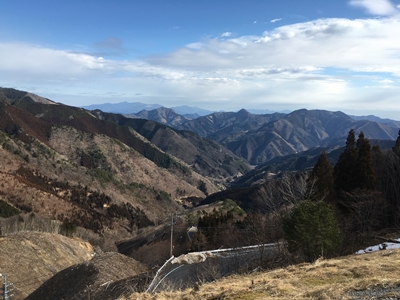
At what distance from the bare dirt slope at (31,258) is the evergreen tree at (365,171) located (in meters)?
38.2

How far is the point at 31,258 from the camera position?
127ft

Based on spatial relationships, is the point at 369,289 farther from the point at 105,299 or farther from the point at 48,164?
the point at 48,164

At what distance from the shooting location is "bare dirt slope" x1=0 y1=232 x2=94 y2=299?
113ft

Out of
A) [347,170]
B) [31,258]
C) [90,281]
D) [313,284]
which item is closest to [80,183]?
[31,258]

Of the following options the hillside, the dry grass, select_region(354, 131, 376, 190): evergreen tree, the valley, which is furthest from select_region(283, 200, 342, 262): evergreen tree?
the hillside

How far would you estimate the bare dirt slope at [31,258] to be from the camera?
113 ft

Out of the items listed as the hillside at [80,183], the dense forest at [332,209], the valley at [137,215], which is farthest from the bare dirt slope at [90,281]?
the hillside at [80,183]

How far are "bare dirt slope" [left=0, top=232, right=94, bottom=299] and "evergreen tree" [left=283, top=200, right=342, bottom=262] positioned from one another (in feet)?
98.3

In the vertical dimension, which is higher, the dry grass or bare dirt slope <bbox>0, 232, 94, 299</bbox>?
the dry grass

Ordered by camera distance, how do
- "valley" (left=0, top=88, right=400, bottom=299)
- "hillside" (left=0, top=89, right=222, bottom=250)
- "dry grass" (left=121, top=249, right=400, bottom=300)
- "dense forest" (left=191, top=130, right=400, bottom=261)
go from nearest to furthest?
"dry grass" (left=121, top=249, right=400, bottom=300) < "dense forest" (left=191, top=130, right=400, bottom=261) < "valley" (left=0, top=88, right=400, bottom=299) < "hillside" (left=0, top=89, right=222, bottom=250)

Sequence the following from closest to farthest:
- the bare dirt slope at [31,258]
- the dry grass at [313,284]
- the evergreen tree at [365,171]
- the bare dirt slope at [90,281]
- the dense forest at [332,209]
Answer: the dry grass at [313,284] → the dense forest at [332,209] → the bare dirt slope at [90,281] → the evergreen tree at [365,171] → the bare dirt slope at [31,258]

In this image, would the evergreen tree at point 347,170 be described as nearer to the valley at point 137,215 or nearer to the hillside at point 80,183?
the valley at point 137,215

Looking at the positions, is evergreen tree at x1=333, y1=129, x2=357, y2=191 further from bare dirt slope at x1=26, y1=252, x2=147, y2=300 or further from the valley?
bare dirt slope at x1=26, y1=252, x2=147, y2=300

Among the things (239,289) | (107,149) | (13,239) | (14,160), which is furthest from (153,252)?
(107,149)
